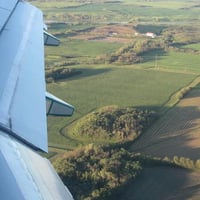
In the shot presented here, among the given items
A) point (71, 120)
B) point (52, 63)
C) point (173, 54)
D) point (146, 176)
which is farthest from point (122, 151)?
point (173, 54)

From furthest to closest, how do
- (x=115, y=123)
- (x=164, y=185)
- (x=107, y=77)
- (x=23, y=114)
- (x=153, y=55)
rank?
(x=153, y=55), (x=107, y=77), (x=115, y=123), (x=164, y=185), (x=23, y=114)

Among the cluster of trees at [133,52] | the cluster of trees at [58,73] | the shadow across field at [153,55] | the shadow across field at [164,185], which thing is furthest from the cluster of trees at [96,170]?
the shadow across field at [153,55]

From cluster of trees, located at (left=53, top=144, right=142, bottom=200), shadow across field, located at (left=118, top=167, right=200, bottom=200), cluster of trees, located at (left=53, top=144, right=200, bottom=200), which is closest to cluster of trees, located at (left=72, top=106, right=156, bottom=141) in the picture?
cluster of trees, located at (left=53, top=144, right=200, bottom=200)

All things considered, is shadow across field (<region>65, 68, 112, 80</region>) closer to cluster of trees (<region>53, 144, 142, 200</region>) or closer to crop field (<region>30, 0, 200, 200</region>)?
crop field (<region>30, 0, 200, 200</region>)

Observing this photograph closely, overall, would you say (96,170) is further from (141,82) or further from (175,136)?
(141,82)

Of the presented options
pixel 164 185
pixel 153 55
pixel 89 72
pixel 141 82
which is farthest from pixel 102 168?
pixel 153 55

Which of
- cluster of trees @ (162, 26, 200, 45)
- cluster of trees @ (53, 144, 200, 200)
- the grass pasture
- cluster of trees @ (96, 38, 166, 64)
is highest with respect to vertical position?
cluster of trees @ (162, 26, 200, 45)
